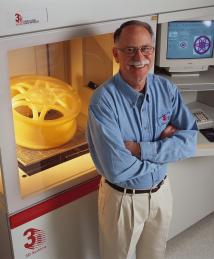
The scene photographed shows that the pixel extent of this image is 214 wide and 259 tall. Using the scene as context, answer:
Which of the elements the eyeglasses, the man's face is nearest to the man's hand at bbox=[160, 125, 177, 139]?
the man's face

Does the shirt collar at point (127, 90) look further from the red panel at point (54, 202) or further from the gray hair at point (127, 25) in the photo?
the red panel at point (54, 202)

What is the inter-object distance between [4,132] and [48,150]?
0.56m

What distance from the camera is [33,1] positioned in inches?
59.3

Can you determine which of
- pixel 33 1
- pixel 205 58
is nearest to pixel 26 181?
pixel 33 1

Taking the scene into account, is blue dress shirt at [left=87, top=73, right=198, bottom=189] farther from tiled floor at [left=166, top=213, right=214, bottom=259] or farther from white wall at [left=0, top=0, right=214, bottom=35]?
tiled floor at [left=166, top=213, right=214, bottom=259]

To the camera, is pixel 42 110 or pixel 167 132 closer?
pixel 167 132

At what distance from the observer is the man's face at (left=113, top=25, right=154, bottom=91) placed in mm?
1611

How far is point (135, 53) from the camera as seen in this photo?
163cm

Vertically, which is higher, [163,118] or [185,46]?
[185,46]

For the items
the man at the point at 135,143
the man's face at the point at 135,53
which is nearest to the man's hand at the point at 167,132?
the man at the point at 135,143

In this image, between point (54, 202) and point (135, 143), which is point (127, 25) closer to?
point (135, 143)

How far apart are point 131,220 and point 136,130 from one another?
1.44 ft

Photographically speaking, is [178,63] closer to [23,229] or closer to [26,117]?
[26,117]

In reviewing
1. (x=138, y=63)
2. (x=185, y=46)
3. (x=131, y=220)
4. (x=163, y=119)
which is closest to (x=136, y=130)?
(x=163, y=119)
